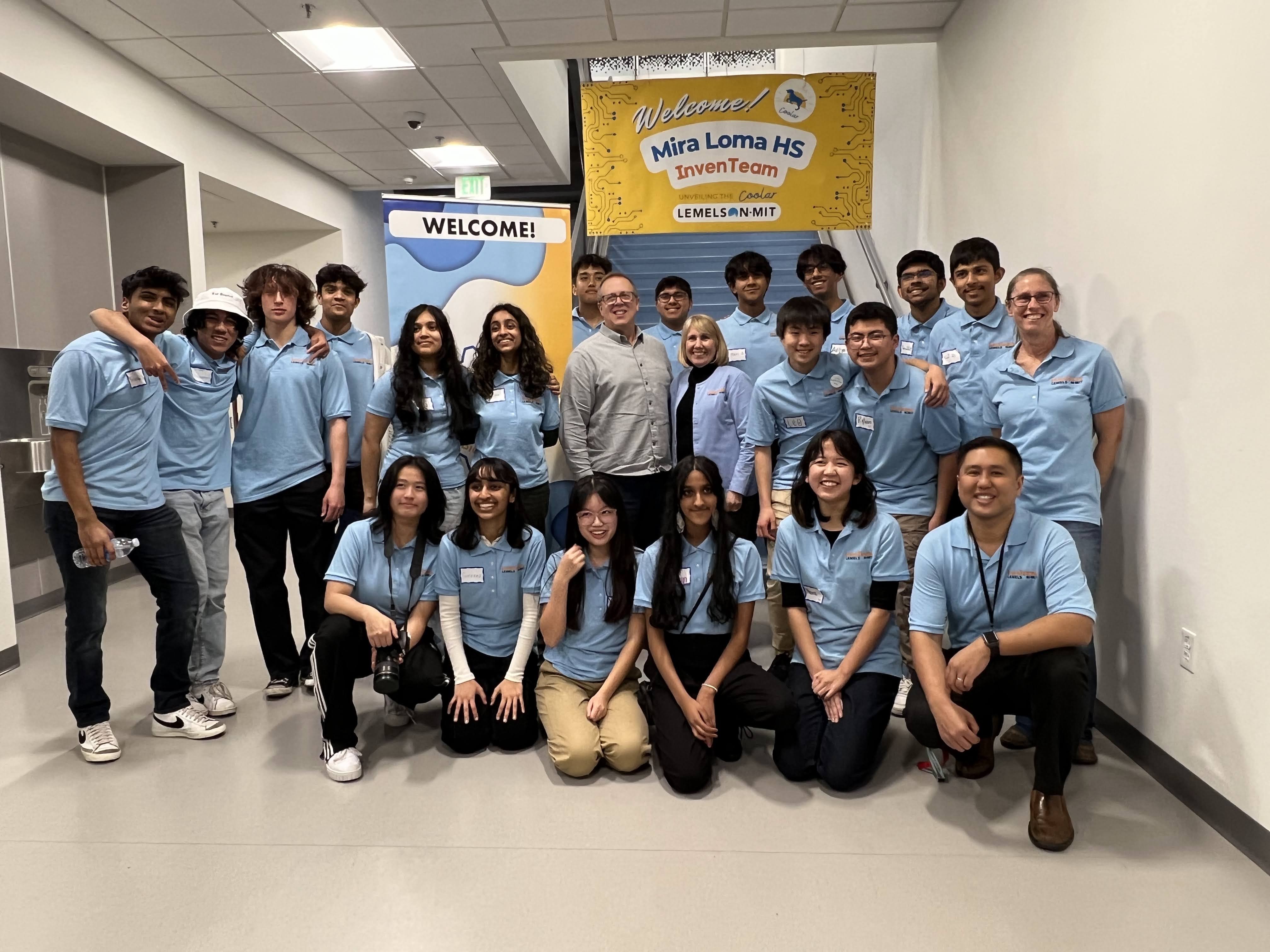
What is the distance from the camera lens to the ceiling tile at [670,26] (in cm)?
456

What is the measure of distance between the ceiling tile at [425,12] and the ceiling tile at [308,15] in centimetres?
9

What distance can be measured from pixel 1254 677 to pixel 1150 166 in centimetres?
163

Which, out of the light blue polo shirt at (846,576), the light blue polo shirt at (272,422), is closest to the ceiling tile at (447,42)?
the light blue polo shirt at (272,422)

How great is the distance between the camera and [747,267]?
379 cm

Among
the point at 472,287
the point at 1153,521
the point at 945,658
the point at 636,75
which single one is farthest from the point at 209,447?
the point at 636,75

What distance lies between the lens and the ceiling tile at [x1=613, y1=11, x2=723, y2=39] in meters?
4.56

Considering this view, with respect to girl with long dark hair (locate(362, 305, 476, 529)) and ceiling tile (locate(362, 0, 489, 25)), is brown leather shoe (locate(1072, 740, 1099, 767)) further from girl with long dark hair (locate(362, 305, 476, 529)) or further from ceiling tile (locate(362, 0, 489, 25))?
ceiling tile (locate(362, 0, 489, 25))

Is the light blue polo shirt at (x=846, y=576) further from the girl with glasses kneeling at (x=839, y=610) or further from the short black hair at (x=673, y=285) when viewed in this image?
the short black hair at (x=673, y=285)

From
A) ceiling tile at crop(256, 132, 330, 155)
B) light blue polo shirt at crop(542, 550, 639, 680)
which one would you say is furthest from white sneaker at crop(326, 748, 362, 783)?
ceiling tile at crop(256, 132, 330, 155)

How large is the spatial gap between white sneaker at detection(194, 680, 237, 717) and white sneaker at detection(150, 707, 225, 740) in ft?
0.39

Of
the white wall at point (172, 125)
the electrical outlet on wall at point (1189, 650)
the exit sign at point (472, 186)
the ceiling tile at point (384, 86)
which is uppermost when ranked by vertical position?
the ceiling tile at point (384, 86)

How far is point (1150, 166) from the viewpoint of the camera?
264 cm

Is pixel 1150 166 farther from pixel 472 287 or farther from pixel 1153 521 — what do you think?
pixel 472 287

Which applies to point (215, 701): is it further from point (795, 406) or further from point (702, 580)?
point (795, 406)
